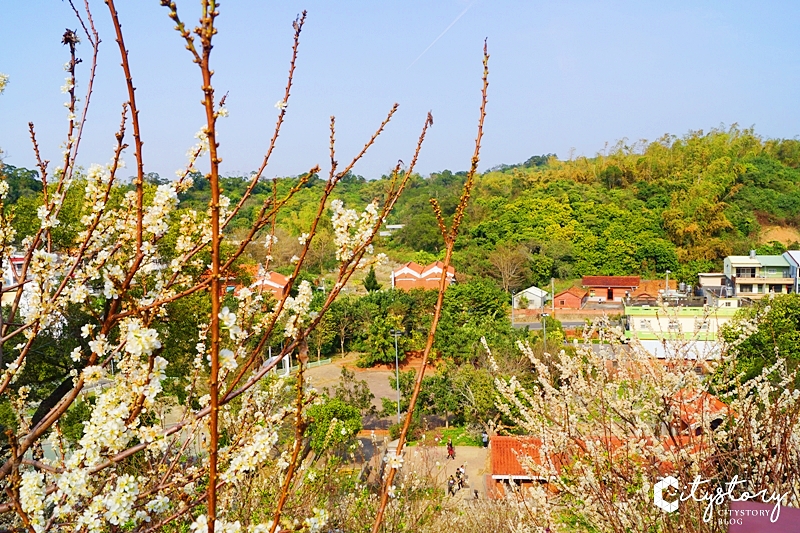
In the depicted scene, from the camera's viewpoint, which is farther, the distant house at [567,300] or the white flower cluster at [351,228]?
the distant house at [567,300]

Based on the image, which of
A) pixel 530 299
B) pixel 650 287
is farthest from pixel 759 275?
pixel 530 299

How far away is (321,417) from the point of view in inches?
356

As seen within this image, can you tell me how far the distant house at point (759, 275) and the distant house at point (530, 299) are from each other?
6.43m

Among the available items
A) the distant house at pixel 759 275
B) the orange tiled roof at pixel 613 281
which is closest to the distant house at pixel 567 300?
the orange tiled roof at pixel 613 281

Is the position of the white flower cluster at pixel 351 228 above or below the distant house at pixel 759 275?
above

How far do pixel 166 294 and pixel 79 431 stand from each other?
6215 mm

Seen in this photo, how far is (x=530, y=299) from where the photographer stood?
70.6ft

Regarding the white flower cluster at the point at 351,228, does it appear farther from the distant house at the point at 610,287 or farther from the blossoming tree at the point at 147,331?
the distant house at the point at 610,287

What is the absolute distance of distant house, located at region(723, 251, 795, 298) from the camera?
20.9 meters

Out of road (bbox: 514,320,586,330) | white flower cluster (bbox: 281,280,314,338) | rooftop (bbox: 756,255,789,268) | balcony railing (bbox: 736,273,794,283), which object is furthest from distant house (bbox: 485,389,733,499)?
rooftop (bbox: 756,255,789,268)

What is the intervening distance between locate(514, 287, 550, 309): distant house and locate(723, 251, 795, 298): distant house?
253 inches

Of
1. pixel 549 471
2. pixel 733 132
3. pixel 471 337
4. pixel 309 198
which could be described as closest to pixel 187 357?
pixel 549 471

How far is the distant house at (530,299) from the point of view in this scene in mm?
21203

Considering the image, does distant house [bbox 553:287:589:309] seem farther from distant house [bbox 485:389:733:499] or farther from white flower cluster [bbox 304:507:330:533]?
white flower cluster [bbox 304:507:330:533]
